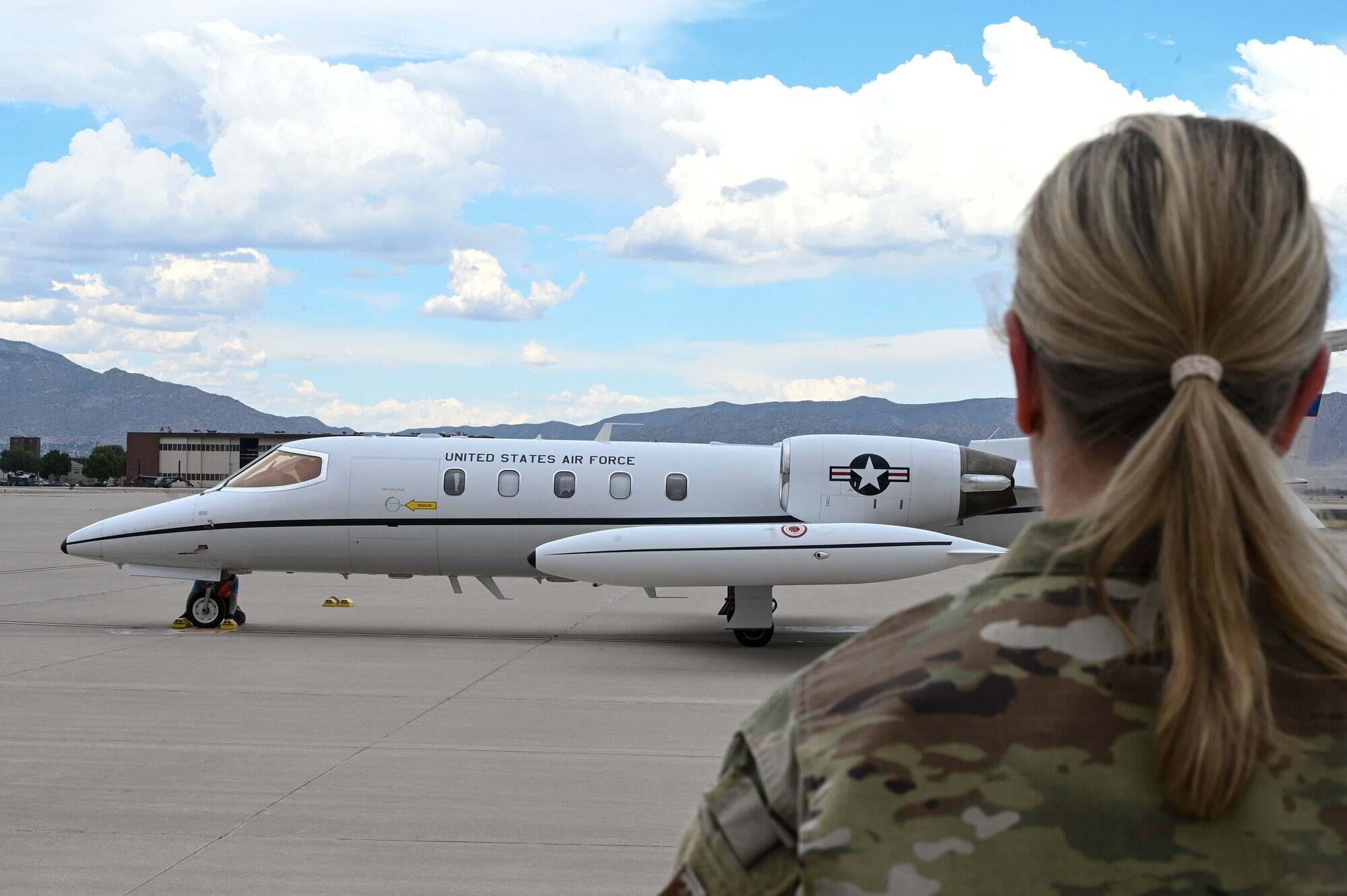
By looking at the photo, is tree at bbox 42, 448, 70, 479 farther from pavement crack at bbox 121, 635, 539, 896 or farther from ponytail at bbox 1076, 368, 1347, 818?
ponytail at bbox 1076, 368, 1347, 818

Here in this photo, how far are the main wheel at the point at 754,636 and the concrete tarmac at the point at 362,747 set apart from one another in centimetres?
14

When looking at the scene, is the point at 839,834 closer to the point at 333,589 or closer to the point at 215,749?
the point at 215,749

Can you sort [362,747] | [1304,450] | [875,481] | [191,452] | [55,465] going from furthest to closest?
1. [55,465]
2. [191,452]
3. [875,481]
4. [1304,450]
5. [362,747]

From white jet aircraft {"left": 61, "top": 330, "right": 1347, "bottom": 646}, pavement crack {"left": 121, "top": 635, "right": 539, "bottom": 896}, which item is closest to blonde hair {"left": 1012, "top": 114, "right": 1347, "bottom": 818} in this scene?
pavement crack {"left": 121, "top": 635, "right": 539, "bottom": 896}

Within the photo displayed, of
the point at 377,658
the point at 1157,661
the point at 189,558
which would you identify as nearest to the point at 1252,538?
the point at 1157,661

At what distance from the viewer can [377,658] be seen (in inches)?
546

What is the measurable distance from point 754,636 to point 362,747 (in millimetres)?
7307

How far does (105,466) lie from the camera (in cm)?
16212

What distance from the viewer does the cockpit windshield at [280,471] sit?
15.6 metres

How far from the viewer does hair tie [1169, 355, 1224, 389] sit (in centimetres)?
133

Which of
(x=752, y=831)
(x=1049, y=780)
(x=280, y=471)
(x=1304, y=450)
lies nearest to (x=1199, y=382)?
(x=1049, y=780)

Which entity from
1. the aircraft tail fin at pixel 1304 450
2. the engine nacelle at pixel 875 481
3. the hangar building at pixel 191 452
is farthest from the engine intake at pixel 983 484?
Result: the hangar building at pixel 191 452

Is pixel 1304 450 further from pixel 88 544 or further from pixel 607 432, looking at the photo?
pixel 88 544

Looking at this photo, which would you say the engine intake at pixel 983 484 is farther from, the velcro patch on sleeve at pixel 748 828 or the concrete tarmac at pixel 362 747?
the velcro patch on sleeve at pixel 748 828
